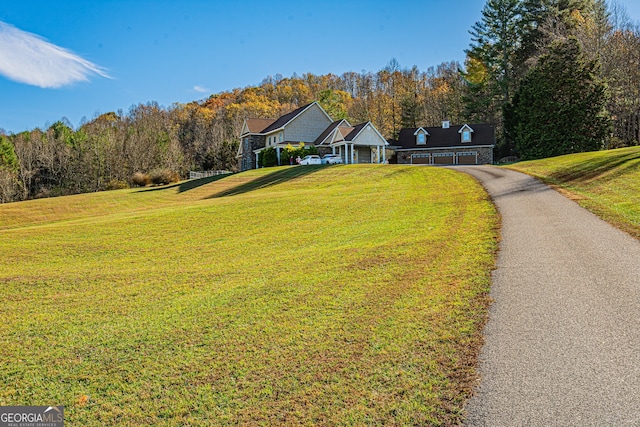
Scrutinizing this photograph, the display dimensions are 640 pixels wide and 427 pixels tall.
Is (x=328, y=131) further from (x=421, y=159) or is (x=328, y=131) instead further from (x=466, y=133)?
(x=466, y=133)

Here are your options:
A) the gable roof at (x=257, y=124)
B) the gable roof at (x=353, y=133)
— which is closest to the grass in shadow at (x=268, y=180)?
the gable roof at (x=353, y=133)

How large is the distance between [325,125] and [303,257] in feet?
135

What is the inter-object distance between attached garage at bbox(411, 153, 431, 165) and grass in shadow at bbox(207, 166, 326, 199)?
60.6 ft

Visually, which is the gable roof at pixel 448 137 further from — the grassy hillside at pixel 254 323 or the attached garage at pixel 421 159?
the grassy hillside at pixel 254 323

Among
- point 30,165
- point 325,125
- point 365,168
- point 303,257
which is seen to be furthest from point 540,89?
point 30,165

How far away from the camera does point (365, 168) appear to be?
31312mm

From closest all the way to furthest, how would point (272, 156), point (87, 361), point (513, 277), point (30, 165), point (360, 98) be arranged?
point (87, 361) → point (513, 277) → point (272, 156) → point (30, 165) → point (360, 98)

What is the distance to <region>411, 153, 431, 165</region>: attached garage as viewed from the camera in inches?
1916

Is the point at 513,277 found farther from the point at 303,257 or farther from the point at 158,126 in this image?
the point at 158,126

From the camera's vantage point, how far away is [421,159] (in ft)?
160

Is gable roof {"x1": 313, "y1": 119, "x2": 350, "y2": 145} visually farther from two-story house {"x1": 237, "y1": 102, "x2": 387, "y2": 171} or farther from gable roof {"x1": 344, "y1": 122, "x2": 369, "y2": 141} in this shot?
gable roof {"x1": 344, "y1": 122, "x2": 369, "y2": 141}

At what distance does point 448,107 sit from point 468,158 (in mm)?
20682

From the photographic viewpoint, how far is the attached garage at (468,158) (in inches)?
1825

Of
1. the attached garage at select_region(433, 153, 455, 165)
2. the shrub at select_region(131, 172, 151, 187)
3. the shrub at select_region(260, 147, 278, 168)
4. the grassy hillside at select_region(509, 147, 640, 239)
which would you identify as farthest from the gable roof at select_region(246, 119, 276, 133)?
the grassy hillside at select_region(509, 147, 640, 239)
